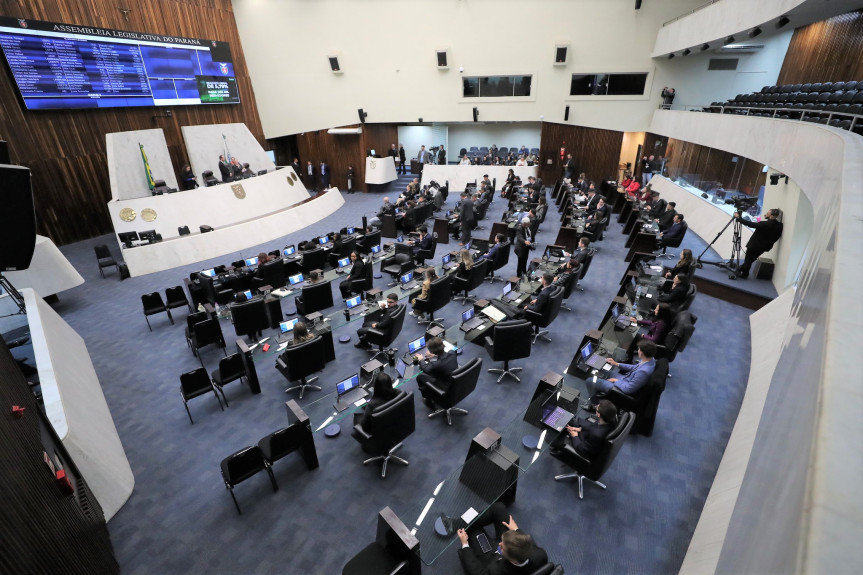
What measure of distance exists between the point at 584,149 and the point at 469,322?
647 inches

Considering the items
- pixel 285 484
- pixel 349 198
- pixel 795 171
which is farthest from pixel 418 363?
pixel 349 198

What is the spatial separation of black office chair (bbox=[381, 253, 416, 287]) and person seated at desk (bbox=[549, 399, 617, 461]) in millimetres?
5533

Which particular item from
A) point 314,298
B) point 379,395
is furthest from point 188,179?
point 379,395

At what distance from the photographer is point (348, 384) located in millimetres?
5016

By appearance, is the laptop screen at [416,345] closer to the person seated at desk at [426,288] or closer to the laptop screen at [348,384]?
the laptop screen at [348,384]

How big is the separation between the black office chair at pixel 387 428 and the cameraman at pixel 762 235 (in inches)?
302

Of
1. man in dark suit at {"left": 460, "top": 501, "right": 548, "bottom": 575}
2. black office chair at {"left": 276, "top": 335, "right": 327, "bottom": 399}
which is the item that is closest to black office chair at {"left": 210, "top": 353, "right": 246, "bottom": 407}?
black office chair at {"left": 276, "top": 335, "right": 327, "bottom": 399}

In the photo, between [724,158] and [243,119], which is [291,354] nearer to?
[724,158]

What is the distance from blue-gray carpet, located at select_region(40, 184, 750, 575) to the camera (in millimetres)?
3879

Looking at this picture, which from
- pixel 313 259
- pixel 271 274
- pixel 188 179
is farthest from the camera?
pixel 188 179

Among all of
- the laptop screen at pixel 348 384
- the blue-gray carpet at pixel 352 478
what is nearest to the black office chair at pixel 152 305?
the blue-gray carpet at pixel 352 478

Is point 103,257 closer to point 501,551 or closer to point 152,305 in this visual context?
point 152,305

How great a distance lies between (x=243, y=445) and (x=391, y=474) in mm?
2017

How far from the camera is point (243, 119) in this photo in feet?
59.3
